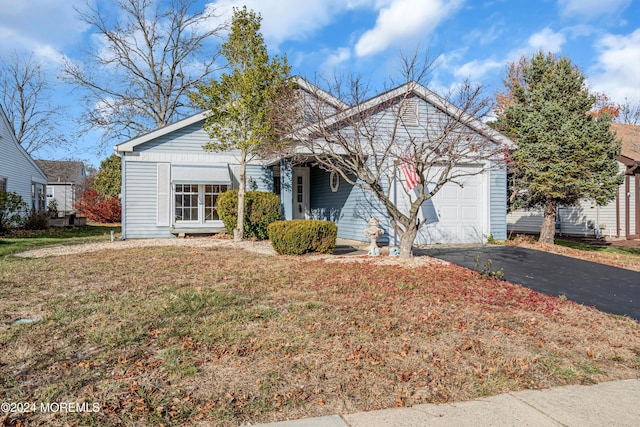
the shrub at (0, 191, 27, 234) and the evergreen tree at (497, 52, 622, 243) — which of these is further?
the shrub at (0, 191, 27, 234)

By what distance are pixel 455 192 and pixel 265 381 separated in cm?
1022

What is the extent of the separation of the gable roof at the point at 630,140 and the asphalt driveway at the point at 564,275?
33.5ft

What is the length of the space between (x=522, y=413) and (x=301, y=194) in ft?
45.4

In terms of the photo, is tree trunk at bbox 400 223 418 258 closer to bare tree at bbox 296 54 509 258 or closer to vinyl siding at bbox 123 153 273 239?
bare tree at bbox 296 54 509 258

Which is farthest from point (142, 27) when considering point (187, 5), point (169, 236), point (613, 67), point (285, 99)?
point (613, 67)

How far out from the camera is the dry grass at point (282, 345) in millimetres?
2965

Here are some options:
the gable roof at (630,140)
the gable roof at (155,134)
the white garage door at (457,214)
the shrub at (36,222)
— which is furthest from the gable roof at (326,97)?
the shrub at (36,222)

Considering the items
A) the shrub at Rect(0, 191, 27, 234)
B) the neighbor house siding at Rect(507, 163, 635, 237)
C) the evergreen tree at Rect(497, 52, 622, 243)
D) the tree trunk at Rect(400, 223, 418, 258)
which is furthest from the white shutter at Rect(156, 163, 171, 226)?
the neighbor house siding at Rect(507, 163, 635, 237)

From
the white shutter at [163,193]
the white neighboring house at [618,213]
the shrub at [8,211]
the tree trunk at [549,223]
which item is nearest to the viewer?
the tree trunk at [549,223]

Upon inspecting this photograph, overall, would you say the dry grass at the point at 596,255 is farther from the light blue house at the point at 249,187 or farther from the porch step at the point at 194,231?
the porch step at the point at 194,231

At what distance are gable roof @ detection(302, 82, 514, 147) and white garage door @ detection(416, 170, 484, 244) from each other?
1.32m

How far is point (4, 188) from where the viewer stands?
1880 cm

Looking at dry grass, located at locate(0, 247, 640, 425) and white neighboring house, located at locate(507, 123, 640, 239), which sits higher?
white neighboring house, located at locate(507, 123, 640, 239)

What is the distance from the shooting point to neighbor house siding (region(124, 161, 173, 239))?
13.7 m
